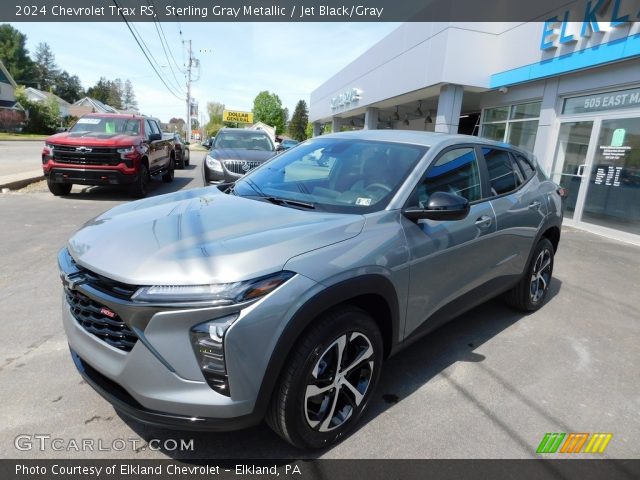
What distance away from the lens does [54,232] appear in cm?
625

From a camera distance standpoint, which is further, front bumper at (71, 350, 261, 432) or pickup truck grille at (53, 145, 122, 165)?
pickup truck grille at (53, 145, 122, 165)

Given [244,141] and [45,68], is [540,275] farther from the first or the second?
[45,68]

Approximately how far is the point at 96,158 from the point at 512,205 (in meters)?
8.37

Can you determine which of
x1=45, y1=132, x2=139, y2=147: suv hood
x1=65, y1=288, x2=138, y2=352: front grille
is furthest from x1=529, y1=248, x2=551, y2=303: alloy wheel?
x1=45, y1=132, x2=139, y2=147: suv hood

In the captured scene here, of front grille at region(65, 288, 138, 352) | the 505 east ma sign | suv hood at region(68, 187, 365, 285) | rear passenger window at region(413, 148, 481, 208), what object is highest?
the 505 east ma sign

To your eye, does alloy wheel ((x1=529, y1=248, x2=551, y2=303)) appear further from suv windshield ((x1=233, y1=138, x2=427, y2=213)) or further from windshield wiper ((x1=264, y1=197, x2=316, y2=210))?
windshield wiper ((x1=264, y1=197, x2=316, y2=210))

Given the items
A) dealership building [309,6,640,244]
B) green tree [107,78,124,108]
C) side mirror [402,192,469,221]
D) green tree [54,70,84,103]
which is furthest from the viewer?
green tree [107,78,124,108]

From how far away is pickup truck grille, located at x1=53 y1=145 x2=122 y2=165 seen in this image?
8.68 meters

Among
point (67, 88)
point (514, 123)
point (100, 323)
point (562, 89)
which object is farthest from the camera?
point (67, 88)

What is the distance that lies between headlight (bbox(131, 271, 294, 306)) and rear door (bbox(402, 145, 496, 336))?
111cm

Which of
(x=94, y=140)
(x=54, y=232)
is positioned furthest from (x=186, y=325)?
(x=94, y=140)

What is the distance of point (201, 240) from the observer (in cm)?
204

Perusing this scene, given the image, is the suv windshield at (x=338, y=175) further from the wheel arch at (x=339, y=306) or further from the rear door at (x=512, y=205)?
the rear door at (x=512, y=205)

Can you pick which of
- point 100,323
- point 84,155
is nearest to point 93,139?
point 84,155
